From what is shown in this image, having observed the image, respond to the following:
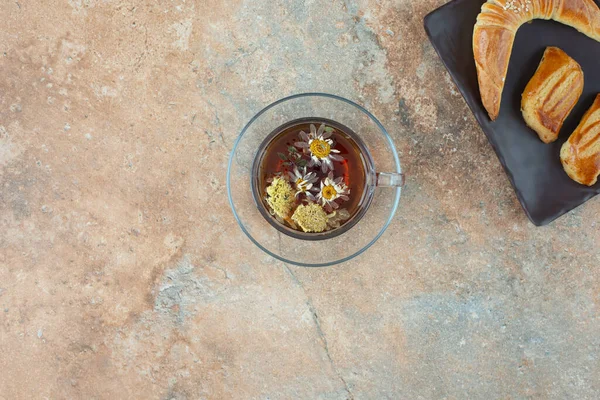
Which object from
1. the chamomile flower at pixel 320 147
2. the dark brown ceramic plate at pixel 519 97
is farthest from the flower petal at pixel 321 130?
the dark brown ceramic plate at pixel 519 97

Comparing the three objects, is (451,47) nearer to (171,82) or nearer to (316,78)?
(316,78)

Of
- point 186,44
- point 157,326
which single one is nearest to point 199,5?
point 186,44

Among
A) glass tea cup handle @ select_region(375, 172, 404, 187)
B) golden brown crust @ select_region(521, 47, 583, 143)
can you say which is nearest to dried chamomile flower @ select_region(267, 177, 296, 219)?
glass tea cup handle @ select_region(375, 172, 404, 187)

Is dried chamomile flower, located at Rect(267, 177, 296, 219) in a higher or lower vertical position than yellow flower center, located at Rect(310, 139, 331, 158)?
lower

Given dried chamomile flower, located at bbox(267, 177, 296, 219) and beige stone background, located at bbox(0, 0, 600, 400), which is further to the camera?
beige stone background, located at bbox(0, 0, 600, 400)

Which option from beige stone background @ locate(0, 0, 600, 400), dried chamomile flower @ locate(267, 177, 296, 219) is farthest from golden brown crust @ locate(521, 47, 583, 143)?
A: dried chamomile flower @ locate(267, 177, 296, 219)

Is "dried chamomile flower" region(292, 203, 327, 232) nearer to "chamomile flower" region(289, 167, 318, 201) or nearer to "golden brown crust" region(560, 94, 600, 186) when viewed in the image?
"chamomile flower" region(289, 167, 318, 201)

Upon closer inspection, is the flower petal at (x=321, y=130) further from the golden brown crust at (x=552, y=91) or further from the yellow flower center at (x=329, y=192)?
the golden brown crust at (x=552, y=91)

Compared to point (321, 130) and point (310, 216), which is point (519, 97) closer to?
point (321, 130)
